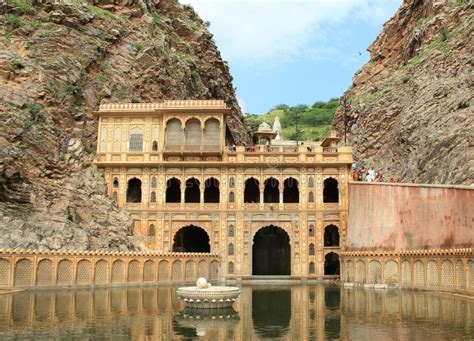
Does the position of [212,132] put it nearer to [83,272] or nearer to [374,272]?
[83,272]

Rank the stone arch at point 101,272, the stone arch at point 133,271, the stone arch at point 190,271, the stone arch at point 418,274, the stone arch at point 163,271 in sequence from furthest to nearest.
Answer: the stone arch at point 190,271 < the stone arch at point 163,271 < the stone arch at point 133,271 < the stone arch at point 101,272 < the stone arch at point 418,274

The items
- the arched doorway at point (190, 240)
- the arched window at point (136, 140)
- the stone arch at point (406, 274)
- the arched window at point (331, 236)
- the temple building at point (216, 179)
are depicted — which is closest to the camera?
the stone arch at point (406, 274)

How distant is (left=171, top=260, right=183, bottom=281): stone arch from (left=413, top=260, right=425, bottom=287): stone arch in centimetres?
1417

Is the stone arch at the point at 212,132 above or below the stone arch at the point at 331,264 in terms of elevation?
above

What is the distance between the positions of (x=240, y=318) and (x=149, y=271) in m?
15.9

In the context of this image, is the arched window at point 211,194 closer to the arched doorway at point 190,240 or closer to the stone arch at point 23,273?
the arched doorway at point 190,240

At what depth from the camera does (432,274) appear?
87.0 feet

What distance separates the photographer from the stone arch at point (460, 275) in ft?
79.6

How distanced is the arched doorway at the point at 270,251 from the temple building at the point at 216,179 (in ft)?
→ 17.0

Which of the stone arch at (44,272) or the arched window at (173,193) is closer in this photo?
the stone arch at (44,272)

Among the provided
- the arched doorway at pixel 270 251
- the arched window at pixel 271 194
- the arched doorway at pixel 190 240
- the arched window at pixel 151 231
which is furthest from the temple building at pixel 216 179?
the arched doorway at pixel 270 251

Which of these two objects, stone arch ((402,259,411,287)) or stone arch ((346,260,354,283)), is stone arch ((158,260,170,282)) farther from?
stone arch ((402,259,411,287))

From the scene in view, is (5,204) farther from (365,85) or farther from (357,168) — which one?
(365,85)

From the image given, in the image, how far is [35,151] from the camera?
34.3 m
